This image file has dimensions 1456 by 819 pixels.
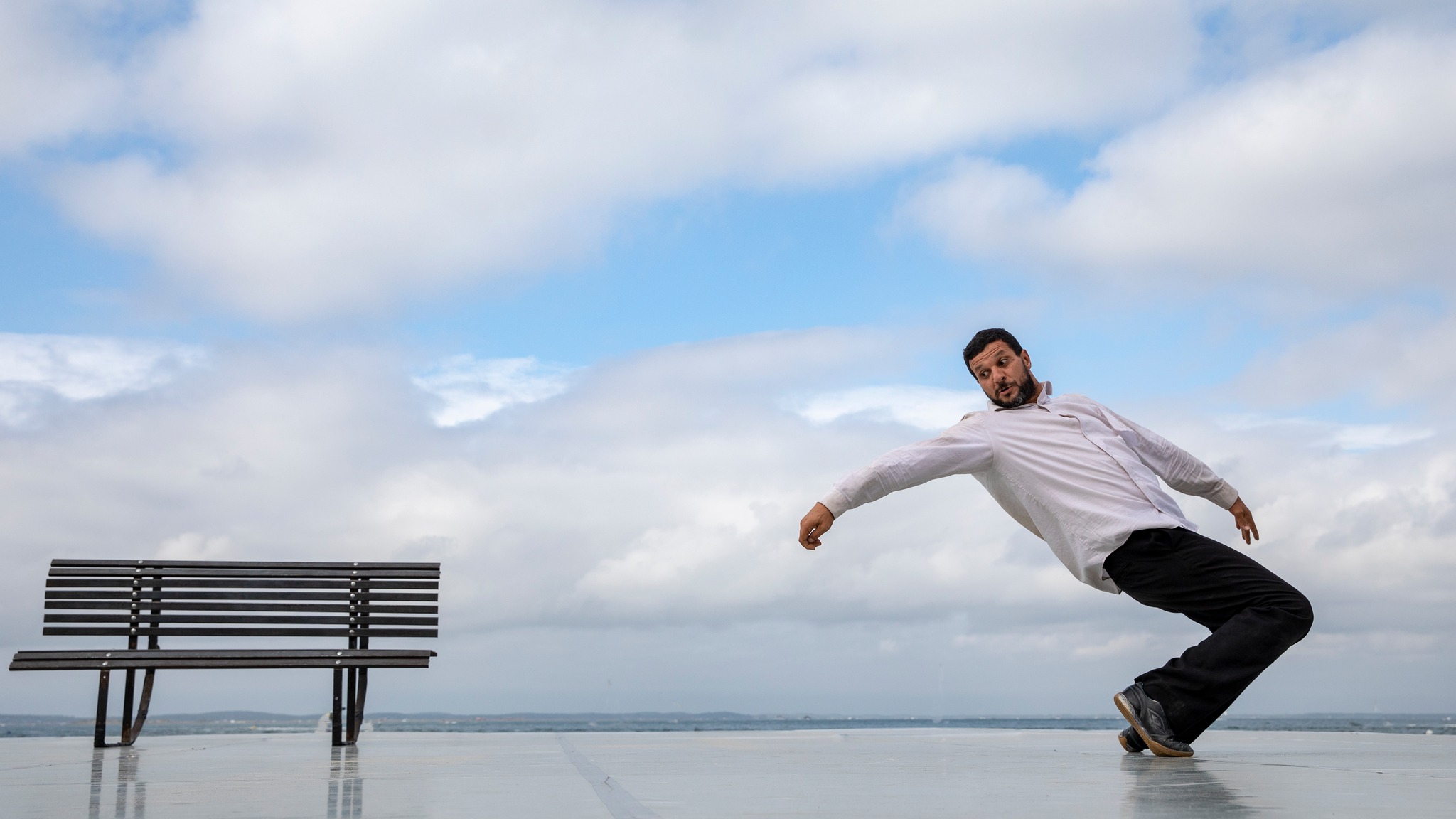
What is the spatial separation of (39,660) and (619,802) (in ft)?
17.1

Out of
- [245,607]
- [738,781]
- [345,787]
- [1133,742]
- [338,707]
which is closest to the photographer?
[345,787]

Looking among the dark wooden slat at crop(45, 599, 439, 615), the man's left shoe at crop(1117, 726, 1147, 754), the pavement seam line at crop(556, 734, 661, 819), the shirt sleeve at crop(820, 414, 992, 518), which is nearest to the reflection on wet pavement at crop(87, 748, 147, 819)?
the pavement seam line at crop(556, 734, 661, 819)

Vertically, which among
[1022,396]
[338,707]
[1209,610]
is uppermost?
[1022,396]

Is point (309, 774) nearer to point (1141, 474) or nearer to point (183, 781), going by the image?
point (183, 781)

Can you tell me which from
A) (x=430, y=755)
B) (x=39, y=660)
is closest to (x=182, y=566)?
(x=39, y=660)

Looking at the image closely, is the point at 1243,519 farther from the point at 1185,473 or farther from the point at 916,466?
the point at 916,466

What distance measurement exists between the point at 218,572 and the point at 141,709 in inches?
38.1

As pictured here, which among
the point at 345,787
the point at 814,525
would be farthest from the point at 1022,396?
the point at 345,787

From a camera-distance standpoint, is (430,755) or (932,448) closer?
(932,448)

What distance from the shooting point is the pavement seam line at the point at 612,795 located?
2750mm

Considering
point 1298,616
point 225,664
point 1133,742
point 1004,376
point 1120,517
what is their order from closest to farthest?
point 1298,616 < point 1120,517 < point 1133,742 < point 1004,376 < point 225,664

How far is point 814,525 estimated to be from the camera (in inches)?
187

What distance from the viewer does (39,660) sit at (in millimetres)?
6684

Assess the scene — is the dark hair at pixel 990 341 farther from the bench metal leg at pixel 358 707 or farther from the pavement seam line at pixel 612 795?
the bench metal leg at pixel 358 707
